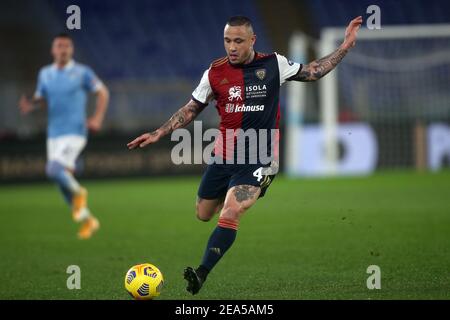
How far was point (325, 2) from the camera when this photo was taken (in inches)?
983

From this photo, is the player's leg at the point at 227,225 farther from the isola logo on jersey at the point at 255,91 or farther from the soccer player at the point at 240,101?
the isola logo on jersey at the point at 255,91

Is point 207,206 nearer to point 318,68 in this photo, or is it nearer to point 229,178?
point 229,178

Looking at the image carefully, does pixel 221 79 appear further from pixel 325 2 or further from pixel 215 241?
pixel 325 2

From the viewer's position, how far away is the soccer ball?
21.7 ft

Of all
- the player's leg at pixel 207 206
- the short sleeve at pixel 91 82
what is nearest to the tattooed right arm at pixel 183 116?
the player's leg at pixel 207 206

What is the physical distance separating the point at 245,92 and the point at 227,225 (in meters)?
1.09

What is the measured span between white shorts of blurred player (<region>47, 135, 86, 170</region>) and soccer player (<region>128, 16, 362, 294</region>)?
14.9ft

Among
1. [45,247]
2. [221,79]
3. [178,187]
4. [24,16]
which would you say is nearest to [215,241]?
[221,79]

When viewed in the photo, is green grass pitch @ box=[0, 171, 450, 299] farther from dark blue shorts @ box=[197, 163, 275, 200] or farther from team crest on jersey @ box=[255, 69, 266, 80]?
team crest on jersey @ box=[255, 69, 266, 80]

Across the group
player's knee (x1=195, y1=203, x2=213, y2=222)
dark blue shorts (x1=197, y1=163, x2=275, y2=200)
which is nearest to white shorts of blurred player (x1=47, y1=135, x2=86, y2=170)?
player's knee (x1=195, y1=203, x2=213, y2=222)

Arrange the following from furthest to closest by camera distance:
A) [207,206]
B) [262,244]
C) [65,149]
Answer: [65,149]
[262,244]
[207,206]

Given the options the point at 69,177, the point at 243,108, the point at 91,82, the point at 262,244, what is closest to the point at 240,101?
the point at 243,108

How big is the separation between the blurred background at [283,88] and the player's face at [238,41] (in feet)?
39.9

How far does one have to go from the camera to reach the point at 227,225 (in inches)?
275
